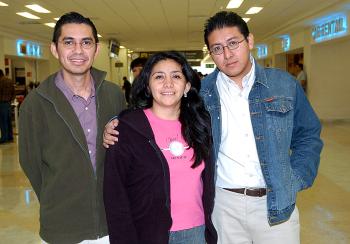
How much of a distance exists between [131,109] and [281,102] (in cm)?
76

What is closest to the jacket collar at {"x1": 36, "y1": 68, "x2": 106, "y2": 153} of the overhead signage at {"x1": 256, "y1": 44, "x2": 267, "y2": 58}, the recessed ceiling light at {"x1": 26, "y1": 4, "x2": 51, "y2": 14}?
the recessed ceiling light at {"x1": 26, "y1": 4, "x2": 51, "y2": 14}

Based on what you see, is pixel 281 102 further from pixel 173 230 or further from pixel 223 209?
pixel 173 230

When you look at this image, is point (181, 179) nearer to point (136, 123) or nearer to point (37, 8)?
point (136, 123)

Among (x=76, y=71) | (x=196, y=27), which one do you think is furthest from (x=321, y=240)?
(x=196, y=27)

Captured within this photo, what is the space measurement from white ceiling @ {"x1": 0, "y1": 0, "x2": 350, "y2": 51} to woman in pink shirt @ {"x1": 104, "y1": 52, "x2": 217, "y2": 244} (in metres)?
7.49

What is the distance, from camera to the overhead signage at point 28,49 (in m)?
15.2

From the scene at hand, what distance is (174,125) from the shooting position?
1.82m

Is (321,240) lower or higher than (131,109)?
lower

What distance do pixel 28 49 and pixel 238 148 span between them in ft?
53.5

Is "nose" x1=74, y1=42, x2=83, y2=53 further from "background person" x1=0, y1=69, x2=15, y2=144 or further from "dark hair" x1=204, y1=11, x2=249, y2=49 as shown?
"background person" x1=0, y1=69, x2=15, y2=144

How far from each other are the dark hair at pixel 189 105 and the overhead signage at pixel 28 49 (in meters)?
14.7

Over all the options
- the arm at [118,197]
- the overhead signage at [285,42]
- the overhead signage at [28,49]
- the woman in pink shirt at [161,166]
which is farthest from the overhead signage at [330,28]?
the overhead signage at [28,49]

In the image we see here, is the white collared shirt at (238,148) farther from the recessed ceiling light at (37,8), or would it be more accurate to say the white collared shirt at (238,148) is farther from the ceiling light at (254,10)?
the ceiling light at (254,10)

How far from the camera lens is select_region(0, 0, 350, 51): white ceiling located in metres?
9.04
